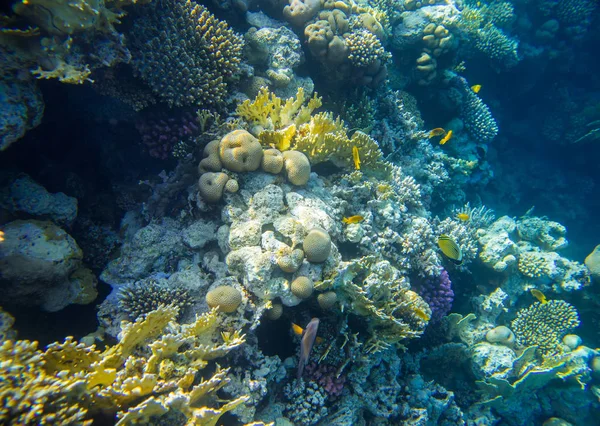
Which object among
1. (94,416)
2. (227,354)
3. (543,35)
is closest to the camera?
(94,416)

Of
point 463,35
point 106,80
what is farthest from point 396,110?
point 106,80

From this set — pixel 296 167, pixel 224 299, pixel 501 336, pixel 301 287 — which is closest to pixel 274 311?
pixel 301 287

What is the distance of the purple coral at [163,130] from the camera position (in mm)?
Result: 4285

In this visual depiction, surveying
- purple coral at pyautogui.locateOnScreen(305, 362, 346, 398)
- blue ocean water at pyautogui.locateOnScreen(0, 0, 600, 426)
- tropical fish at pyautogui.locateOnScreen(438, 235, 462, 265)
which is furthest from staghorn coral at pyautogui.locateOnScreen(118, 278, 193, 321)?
tropical fish at pyautogui.locateOnScreen(438, 235, 462, 265)

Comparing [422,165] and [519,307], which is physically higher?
[422,165]

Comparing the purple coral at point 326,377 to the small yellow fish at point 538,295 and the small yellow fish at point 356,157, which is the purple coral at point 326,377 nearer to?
the small yellow fish at point 356,157

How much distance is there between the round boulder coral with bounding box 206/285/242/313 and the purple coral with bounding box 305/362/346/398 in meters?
1.45

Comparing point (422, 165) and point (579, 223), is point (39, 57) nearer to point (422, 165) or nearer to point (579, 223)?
point (422, 165)

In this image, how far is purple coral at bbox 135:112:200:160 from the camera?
14.1ft

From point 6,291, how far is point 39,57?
8.06ft

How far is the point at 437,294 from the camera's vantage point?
5582 mm

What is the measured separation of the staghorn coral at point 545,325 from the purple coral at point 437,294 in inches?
110

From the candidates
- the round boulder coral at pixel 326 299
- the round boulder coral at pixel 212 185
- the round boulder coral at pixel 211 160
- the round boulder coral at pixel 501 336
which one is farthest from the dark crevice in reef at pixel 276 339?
the round boulder coral at pixel 501 336

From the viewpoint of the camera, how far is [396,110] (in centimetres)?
704
